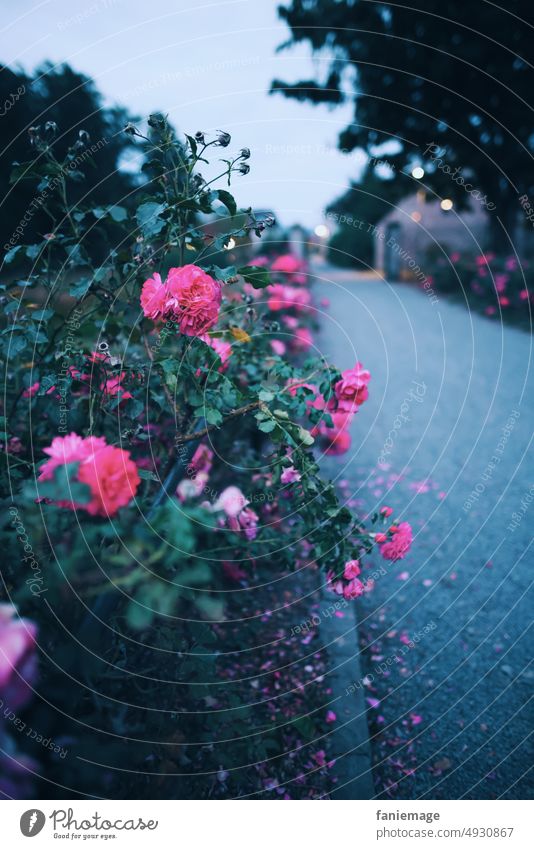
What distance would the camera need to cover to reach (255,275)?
119cm

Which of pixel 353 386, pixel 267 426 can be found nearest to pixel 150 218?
pixel 267 426

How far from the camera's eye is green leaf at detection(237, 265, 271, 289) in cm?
118

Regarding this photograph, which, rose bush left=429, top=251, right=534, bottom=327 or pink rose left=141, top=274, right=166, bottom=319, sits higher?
rose bush left=429, top=251, right=534, bottom=327

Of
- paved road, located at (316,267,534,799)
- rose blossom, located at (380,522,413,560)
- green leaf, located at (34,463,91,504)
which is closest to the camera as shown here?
green leaf, located at (34,463,91,504)

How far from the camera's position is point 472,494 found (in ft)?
10.7

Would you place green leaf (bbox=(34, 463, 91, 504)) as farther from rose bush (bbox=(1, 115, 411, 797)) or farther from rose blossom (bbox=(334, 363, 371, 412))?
rose blossom (bbox=(334, 363, 371, 412))

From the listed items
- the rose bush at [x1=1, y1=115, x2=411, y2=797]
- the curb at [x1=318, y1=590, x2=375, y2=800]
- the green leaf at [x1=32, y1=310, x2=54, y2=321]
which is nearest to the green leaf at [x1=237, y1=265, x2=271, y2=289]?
the rose bush at [x1=1, y1=115, x2=411, y2=797]

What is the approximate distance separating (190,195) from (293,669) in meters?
1.60

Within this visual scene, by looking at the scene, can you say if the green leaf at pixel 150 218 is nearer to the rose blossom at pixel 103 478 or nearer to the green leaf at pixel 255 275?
the green leaf at pixel 255 275

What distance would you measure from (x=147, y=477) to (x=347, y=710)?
1.19m

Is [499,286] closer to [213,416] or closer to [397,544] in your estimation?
[397,544]

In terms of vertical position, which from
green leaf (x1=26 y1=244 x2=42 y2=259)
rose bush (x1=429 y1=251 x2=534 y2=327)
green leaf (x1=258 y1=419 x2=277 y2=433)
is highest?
rose bush (x1=429 y1=251 x2=534 y2=327)
